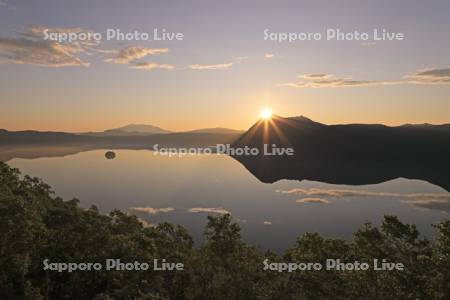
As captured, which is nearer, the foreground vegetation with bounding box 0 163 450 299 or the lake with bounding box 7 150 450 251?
the foreground vegetation with bounding box 0 163 450 299

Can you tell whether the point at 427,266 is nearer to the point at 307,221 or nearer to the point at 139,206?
the point at 307,221

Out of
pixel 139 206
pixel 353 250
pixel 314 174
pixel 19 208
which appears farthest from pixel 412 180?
pixel 19 208

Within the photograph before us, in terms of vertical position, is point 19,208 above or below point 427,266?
above

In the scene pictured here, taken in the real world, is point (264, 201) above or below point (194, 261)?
below

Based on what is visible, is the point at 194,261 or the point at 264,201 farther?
the point at 264,201

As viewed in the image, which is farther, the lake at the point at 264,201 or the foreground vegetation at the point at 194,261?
the lake at the point at 264,201
